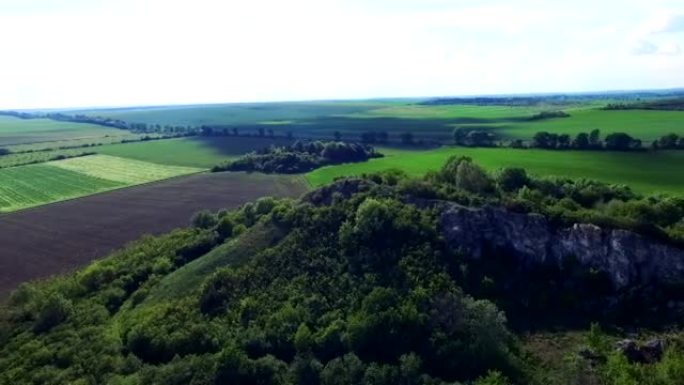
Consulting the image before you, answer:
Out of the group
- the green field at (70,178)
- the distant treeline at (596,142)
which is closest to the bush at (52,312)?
the green field at (70,178)

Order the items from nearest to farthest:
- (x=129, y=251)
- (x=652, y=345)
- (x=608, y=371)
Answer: (x=608, y=371)
(x=652, y=345)
(x=129, y=251)

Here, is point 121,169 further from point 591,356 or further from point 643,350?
point 643,350

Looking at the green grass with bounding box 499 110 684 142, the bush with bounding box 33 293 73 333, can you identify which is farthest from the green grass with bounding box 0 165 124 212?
the green grass with bounding box 499 110 684 142

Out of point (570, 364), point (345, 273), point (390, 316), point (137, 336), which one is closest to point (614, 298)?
point (570, 364)

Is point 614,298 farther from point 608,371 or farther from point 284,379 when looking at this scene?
point 284,379

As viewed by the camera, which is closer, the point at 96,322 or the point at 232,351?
the point at 232,351

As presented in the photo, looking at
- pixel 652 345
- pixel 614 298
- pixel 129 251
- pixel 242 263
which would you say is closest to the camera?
pixel 652 345

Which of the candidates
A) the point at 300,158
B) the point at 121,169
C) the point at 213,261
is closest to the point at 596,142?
the point at 300,158
